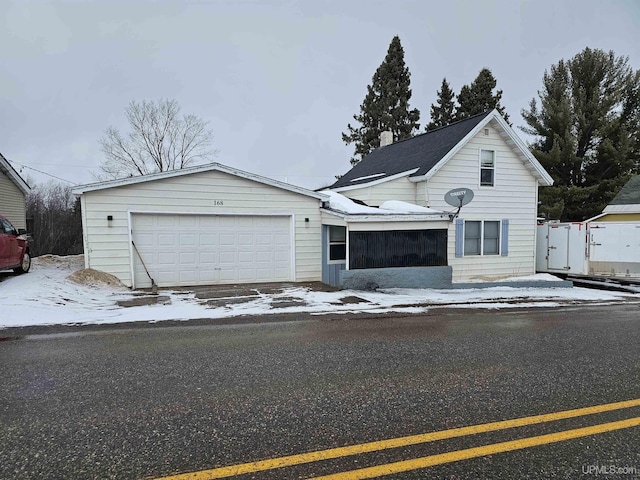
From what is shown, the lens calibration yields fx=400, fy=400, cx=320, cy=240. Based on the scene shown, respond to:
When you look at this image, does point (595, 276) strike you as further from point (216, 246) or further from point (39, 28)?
point (39, 28)

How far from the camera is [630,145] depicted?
24.1 m

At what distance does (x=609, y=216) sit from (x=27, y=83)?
1317 inches

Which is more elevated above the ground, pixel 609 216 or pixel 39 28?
pixel 39 28

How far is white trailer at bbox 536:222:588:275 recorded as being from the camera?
15.6 meters

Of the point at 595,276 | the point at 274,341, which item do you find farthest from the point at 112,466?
the point at 595,276

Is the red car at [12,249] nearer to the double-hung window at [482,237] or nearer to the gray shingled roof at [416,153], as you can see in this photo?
the gray shingled roof at [416,153]

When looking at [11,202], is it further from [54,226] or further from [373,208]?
[54,226]

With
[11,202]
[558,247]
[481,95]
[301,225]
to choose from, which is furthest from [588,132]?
[11,202]

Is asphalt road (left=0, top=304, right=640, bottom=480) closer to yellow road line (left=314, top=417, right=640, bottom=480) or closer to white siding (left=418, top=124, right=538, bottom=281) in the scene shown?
yellow road line (left=314, top=417, right=640, bottom=480)

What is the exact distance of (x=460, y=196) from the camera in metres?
12.9

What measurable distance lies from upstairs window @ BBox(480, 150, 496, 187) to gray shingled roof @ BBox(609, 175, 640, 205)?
921 centimetres

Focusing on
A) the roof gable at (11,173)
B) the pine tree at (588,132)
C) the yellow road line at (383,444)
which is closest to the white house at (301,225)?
the yellow road line at (383,444)

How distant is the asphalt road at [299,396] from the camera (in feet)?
9.32

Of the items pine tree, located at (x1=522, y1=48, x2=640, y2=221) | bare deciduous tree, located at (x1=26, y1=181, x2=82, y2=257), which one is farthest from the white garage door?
bare deciduous tree, located at (x1=26, y1=181, x2=82, y2=257)
